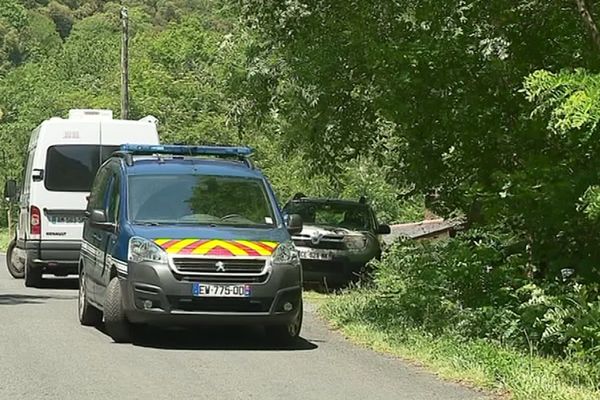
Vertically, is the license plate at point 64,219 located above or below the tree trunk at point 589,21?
below

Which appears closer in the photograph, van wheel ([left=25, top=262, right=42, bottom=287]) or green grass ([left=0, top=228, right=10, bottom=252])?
van wheel ([left=25, top=262, right=42, bottom=287])

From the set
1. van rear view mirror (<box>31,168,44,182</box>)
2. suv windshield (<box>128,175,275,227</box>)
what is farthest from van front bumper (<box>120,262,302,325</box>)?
van rear view mirror (<box>31,168,44,182</box>)

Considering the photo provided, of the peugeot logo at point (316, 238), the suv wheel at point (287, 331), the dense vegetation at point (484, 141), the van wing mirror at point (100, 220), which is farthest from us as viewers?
the peugeot logo at point (316, 238)

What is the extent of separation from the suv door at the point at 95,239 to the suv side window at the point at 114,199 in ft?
0.63

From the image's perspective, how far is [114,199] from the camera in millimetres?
13516

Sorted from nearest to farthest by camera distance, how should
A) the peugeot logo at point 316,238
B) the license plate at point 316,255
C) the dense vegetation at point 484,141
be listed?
the dense vegetation at point 484,141, the license plate at point 316,255, the peugeot logo at point 316,238

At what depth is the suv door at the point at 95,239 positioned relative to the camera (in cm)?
1354

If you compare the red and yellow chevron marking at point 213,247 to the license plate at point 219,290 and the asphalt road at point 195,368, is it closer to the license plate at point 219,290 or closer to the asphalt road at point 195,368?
the license plate at point 219,290

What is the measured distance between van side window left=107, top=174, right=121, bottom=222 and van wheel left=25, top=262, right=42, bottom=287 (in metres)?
6.98

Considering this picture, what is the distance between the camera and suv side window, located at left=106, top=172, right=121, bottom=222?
13.2 meters

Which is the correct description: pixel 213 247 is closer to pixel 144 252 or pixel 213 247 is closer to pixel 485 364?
pixel 144 252

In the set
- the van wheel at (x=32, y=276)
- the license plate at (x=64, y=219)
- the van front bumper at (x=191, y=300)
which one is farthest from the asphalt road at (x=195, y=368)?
the van wheel at (x=32, y=276)

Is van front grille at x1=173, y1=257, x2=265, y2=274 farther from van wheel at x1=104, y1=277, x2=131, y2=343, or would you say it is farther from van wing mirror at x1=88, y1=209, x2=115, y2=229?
van wing mirror at x1=88, y1=209, x2=115, y2=229

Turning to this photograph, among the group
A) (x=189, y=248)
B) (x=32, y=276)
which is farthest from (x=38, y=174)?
(x=189, y=248)
